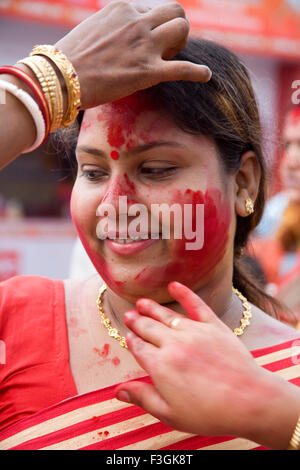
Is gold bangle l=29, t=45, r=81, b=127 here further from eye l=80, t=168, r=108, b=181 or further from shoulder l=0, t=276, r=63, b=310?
shoulder l=0, t=276, r=63, b=310

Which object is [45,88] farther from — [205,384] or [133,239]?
[205,384]

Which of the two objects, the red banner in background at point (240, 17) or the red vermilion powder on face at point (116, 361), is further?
the red banner in background at point (240, 17)

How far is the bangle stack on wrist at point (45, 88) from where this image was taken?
1.17 m

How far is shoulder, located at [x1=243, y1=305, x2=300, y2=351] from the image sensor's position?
1648mm

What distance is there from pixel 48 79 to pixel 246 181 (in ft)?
2.42

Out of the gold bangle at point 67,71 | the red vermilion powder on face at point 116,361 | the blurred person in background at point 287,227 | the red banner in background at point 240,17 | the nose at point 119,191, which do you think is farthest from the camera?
the red banner in background at point 240,17

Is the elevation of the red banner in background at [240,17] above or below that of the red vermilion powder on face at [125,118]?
above

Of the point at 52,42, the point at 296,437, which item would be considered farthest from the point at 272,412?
the point at 52,42

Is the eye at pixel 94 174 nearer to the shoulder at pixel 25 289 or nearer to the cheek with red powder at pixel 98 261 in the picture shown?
the cheek with red powder at pixel 98 261

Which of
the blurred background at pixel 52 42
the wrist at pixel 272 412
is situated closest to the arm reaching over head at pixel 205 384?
the wrist at pixel 272 412

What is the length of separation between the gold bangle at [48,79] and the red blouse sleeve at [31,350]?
677 mm

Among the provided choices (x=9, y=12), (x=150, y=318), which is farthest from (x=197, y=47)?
(x=9, y=12)

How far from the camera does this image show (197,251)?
4.88ft
